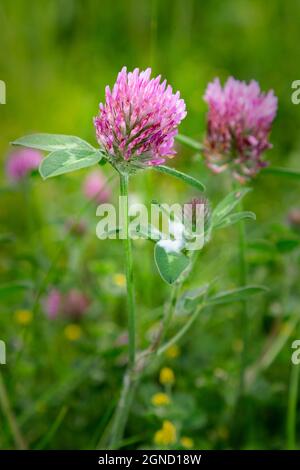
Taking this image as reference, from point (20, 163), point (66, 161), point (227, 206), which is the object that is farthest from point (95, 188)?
point (66, 161)

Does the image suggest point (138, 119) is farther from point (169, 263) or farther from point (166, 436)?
point (166, 436)

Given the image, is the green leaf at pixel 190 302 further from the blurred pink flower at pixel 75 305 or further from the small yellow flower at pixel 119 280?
the blurred pink flower at pixel 75 305

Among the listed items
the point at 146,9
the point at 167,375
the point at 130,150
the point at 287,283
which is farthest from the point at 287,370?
the point at 146,9

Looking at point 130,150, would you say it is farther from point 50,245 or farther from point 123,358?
point 50,245

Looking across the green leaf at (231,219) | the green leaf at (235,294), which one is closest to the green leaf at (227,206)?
the green leaf at (231,219)

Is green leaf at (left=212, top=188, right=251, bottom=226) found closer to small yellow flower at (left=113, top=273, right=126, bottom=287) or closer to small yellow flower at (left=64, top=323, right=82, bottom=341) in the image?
small yellow flower at (left=113, top=273, right=126, bottom=287)

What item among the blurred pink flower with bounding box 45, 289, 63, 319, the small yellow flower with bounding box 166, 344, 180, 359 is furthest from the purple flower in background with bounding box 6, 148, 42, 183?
the small yellow flower with bounding box 166, 344, 180, 359
